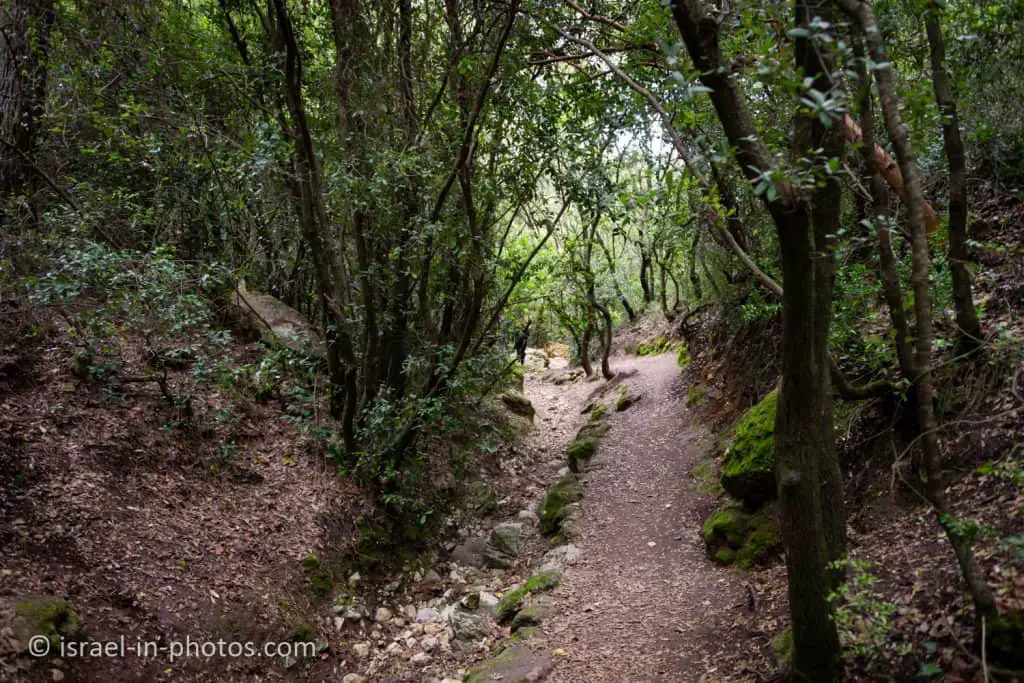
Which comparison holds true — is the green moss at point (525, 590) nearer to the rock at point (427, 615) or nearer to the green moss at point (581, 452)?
the rock at point (427, 615)

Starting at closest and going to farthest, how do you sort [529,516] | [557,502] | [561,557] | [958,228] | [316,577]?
[958,228] → [316,577] → [561,557] → [557,502] → [529,516]

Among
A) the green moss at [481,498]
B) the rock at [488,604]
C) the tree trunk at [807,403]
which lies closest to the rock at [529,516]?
the green moss at [481,498]

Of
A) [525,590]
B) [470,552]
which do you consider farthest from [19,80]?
[525,590]

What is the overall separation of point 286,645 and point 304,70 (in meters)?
6.85

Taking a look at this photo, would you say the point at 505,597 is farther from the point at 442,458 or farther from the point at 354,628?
the point at 442,458

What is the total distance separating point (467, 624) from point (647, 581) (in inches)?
78.6

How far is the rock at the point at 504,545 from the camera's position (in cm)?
771

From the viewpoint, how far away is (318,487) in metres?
7.21

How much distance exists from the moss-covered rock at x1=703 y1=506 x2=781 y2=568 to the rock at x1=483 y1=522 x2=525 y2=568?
262 centimetres

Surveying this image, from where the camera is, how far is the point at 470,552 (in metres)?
7.89

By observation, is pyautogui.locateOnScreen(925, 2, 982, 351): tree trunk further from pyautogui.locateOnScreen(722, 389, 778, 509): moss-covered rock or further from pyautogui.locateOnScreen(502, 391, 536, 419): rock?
pyautogui.locateOnScreen(502, 391, 536, 419): rock

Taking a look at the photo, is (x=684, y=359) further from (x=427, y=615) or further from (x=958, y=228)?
(x=958, y=228)

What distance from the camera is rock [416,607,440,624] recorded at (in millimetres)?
6559

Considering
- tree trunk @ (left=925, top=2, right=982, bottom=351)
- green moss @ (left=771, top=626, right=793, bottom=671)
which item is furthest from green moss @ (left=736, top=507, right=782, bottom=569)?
tree trunk @ (left=925, top=2, right=982, bottom=351)
